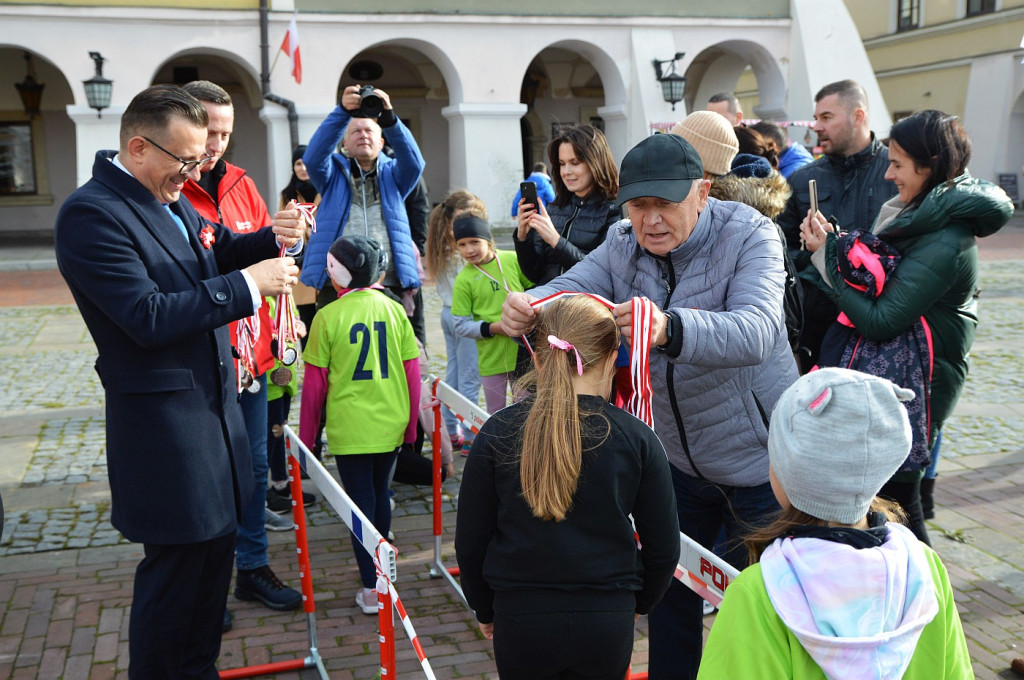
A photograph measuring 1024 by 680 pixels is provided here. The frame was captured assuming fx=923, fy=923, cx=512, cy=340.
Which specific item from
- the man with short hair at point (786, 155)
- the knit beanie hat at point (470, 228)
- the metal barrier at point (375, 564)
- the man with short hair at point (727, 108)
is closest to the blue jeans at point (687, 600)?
the metal barrier at point (375, 564)

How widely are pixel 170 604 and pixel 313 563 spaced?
5.61 ft

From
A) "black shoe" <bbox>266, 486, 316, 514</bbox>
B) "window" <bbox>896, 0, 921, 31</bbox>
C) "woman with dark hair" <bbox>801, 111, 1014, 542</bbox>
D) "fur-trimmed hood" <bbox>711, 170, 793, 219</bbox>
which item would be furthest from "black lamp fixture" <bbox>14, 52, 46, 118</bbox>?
"window" <bbox>896, 0, 921, 31</bbox>

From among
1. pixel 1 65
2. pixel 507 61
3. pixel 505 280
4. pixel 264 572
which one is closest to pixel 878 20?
pixel 507 61

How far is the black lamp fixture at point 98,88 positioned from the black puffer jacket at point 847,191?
1547cm

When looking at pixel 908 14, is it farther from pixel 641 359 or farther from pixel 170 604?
pixel 170 604

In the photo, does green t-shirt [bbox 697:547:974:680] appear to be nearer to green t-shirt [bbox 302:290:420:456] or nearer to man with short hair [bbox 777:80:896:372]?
green t-shirt [bbox 302:290:420:456]

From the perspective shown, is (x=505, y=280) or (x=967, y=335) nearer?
(x=967, y=335)

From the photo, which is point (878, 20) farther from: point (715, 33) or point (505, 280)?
point (505, 280)

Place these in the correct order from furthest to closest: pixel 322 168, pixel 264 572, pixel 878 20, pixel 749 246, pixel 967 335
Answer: pixel 878 20
pixel 322 168
pixel 264 572
pixel 967 335
pixel 749 246

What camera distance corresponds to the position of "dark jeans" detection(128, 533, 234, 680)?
3023 mm

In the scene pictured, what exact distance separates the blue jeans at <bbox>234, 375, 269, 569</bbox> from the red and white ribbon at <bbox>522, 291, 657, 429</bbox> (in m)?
2.01

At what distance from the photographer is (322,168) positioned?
5207mm

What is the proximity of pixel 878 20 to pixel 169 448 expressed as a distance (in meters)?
30.1

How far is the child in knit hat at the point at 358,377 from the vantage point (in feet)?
13.3
